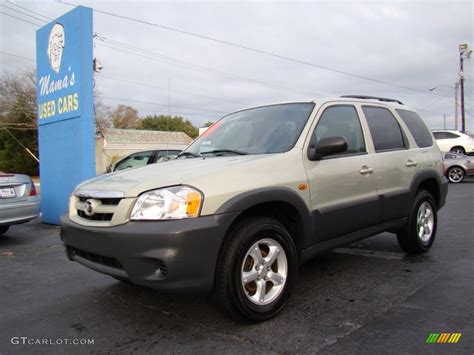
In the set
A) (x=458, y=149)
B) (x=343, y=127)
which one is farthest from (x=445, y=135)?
(x=343, y=127)

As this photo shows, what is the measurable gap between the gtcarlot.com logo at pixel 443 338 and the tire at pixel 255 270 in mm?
1085

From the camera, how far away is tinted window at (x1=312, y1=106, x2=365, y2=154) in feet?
13.7

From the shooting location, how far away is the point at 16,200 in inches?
282

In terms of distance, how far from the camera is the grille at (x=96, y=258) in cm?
321

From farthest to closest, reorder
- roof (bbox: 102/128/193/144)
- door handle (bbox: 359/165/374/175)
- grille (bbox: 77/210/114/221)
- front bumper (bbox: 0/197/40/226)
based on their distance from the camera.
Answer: roof (bbox: 102/128/193/144) → front bumper (bbox: 0/197/40/226) → door handle (bbox: 359/165/374/175) → grille (bbox: 77/210/114/221)

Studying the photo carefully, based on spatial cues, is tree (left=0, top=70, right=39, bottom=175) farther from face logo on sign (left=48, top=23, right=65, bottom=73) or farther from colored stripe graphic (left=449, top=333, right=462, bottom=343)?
colored stripe graphic (left=449, top=333, right=462, bottom=343)

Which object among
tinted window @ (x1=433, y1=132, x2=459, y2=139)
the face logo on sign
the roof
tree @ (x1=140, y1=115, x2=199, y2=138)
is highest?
tree @ (x1=140, y1=115, x2=199, y2=138)

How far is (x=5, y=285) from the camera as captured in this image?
4707mm

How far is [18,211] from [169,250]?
5245 mm

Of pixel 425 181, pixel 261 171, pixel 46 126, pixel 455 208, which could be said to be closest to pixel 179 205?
pixel 261 171

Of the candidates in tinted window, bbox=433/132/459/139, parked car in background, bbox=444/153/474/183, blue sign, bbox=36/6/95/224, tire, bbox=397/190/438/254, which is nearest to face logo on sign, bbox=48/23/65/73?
blue sign, bbox=36/6/95/224

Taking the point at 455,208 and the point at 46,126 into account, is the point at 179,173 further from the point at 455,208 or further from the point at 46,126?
the point at 455,208

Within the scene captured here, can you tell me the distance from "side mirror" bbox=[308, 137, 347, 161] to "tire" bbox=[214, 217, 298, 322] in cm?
74

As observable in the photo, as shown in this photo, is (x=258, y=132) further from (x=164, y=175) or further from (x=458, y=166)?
(x=458, y=166)
